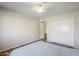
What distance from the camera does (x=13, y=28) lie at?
54.4 inches

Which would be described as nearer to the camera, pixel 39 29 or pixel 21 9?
pixel 21 9

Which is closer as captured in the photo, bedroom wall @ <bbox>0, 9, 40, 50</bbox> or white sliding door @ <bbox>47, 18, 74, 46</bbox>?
bedroom wall @ <bbox>0, 9, 40, 50</bbox>

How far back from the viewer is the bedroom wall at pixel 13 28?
1.34 m

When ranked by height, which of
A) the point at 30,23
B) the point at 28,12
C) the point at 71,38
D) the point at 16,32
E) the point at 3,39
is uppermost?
the point at 28,12

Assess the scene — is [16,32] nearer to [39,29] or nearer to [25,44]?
[25,44]

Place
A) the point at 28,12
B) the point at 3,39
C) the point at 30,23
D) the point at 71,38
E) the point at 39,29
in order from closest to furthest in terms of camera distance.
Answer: the point at 3,39 < the point at 28,12 < the point at 30,23 < the point at 39,29 < the point at 71,38

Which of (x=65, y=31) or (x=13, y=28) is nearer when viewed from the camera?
(x=13, y=28)

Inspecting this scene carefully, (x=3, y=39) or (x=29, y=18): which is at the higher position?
(x=29, y=18)

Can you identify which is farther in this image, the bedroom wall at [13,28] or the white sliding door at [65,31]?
the white sliding door at [65,31]

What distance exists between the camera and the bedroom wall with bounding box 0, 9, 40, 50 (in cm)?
134

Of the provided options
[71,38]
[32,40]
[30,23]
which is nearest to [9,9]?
[30,23]

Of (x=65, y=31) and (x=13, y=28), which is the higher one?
(x=13, y=28)

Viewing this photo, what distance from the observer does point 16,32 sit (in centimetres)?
141

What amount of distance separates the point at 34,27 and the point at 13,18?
440mm
